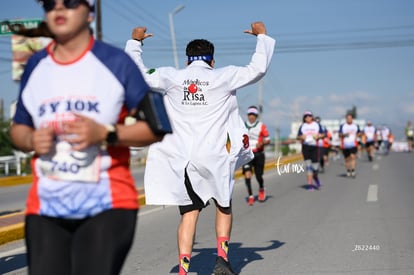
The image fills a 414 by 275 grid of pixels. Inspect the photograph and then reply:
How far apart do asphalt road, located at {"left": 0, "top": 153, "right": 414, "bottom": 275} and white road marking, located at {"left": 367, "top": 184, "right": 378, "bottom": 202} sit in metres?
0.06

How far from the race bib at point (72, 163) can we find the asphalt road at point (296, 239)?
3.99 metres

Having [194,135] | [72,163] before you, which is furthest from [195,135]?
[72,163]

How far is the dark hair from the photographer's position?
5922 millimetres

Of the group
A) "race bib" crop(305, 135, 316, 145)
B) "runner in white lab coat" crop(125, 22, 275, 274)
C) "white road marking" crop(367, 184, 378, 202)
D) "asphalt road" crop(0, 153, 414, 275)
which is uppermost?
"runner in white lab coat" crop(125, 22, 275, 274)

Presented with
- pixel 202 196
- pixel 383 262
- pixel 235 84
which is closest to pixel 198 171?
pixel 202 196

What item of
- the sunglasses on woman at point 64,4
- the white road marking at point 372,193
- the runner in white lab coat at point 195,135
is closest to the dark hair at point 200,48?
the runner in white lab coat at point 195,135

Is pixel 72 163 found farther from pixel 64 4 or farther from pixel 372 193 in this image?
pixel 372 193

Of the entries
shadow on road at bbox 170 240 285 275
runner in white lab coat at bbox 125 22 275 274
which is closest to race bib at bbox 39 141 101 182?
runner in white lab coat at bbox 125 22 275 274

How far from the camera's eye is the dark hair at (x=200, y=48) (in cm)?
592

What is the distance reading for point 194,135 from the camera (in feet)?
18.7

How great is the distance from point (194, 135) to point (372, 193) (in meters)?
11.3

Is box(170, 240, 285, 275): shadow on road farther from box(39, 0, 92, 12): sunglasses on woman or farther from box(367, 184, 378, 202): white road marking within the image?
box(367, 184, 378, 202): white road marking

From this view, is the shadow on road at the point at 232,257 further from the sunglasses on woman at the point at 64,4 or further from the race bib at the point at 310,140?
the race bib at the point at 310,140

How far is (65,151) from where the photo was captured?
299 centimetres
